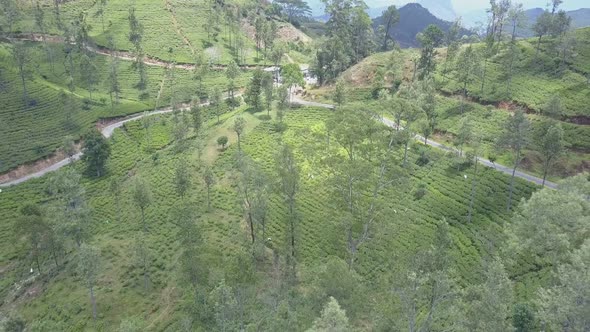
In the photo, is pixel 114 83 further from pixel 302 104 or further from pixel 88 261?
pixel 88 261

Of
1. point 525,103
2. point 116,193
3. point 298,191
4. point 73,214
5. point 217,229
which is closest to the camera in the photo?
point 298,191

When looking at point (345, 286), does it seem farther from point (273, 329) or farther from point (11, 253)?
point (11, 253)

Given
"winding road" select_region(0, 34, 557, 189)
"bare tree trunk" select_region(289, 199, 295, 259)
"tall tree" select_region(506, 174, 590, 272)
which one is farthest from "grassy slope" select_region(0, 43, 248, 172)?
"tall tree" select_region(506, 174, 590, 272)

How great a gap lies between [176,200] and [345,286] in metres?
44.3

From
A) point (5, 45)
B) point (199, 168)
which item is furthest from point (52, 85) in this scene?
point (199, 168)

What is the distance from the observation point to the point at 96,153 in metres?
82.8

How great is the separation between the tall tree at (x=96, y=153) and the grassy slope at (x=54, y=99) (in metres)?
12.9

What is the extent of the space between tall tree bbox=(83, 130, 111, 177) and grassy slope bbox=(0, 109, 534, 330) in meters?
3.02

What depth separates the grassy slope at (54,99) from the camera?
296 ft

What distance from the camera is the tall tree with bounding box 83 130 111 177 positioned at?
82.8m

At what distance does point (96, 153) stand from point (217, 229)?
3904cm

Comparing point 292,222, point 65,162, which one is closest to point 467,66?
point 292,222

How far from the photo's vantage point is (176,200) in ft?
228

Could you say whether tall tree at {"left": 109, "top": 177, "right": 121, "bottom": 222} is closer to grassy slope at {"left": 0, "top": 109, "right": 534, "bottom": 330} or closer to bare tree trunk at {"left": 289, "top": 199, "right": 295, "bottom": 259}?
grassy slope at {"left": 0, "top": 109, "right": 534, "bottom": 330}
